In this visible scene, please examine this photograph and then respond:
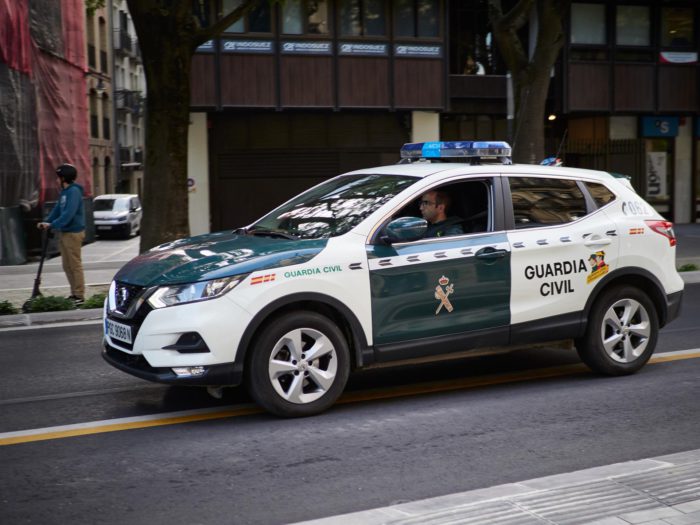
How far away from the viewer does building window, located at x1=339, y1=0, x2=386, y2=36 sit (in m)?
25.6

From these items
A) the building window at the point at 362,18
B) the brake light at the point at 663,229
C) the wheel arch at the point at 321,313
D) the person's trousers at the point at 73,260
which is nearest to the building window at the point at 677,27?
the building window at the point at 362,18

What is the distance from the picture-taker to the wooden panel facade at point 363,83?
25.5 meters

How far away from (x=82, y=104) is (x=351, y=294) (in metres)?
28.0

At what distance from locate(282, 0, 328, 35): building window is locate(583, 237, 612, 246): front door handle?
A: 19087 millimetres

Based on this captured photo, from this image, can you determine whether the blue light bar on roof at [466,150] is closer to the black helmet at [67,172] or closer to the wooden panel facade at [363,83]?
the black helmet at [67,172]

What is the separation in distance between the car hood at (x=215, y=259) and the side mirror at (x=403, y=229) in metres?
0.44

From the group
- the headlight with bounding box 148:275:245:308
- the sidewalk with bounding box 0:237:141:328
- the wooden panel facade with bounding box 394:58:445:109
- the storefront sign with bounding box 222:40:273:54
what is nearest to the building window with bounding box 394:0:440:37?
the wooden panel facade with bounding box 394:58:445:109

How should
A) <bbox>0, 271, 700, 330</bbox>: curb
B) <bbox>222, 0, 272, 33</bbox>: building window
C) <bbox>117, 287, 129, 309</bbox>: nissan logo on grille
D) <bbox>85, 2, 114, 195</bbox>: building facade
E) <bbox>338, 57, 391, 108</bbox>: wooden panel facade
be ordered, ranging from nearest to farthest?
<bbox>117, 287, 129, 309</bbox>: nissan logo on grille
<bbox>0, 271, 700, 330</bbox>: curb
<bbox>222, 0, 272, 33</bbox>: building window
<bbox>338, 57, 391, 108</bbox>: wooden panel facade
<bbox>85, 2, 114, 195</bbox>: building facade

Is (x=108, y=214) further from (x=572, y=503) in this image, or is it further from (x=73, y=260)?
(x=572, y=503)

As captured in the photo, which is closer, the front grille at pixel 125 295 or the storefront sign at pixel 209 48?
the front grille at pixel 125 295

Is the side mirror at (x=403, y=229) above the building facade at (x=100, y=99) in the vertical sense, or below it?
below

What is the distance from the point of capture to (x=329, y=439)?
230 inches

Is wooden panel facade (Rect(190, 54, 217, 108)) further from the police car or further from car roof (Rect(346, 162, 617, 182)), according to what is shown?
car roof (Rect(346, 162, 617, 182))

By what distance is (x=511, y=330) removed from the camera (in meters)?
6.94
